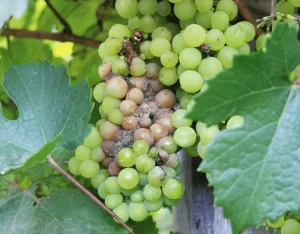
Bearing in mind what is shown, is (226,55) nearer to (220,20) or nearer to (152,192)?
(220,20)

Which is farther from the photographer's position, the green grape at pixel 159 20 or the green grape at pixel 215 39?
the green grape at pixel 159 20

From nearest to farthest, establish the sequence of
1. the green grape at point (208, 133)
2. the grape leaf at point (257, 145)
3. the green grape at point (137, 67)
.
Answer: the grape leaf at point (257, 145) → the green grape at point (208, 133) → the green grape at point (137, 67)

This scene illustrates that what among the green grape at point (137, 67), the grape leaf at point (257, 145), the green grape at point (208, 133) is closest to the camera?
the grape leaf at point (257, 145)

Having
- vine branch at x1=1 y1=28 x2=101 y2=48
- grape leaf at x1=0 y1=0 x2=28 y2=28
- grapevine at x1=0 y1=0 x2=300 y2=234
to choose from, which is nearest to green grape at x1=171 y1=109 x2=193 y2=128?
grapevine at x1=0 y1=0 x2=300 y2=234

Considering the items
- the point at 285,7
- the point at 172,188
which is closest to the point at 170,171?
the point at 172,188

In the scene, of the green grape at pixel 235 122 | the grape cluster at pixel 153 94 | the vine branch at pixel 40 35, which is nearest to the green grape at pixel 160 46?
the grape cluster at pixel 153 94

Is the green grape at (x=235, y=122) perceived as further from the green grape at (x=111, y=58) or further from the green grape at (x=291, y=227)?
the green grape at (x=111, y=58)

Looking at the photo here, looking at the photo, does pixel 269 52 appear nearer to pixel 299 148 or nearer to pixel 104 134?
pixel 299 148
